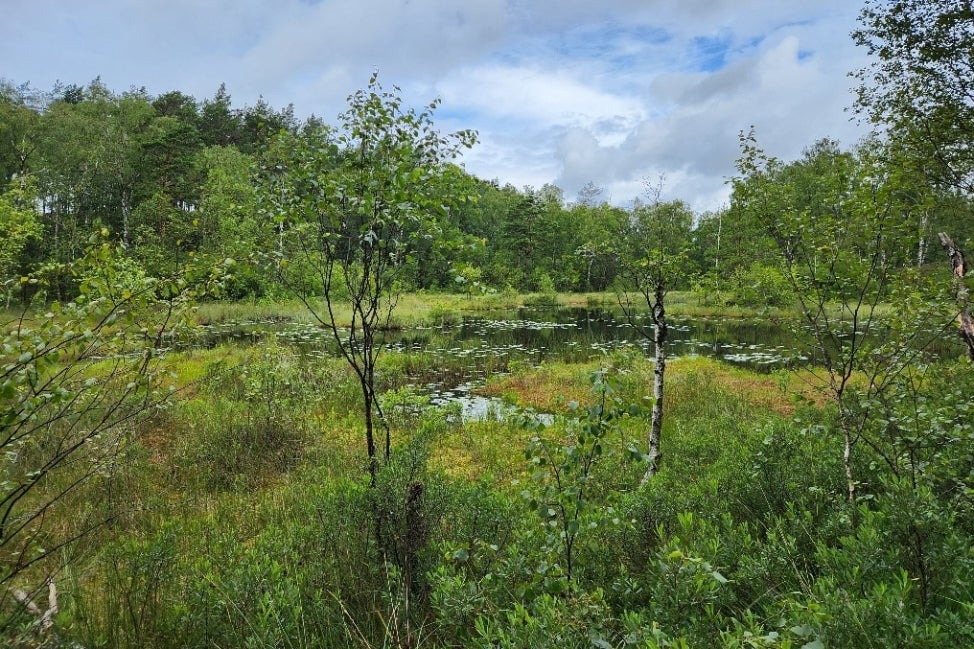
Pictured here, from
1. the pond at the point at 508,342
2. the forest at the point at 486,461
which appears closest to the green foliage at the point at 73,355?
the forest at the point at 486,461

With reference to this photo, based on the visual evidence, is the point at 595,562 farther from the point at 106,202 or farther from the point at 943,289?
the point at 106,202

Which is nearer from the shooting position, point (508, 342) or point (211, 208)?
point (508, 342)

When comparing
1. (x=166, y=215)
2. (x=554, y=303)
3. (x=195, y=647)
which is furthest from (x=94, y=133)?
(x=195, y=647)

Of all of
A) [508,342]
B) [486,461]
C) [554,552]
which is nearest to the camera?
[554,552]

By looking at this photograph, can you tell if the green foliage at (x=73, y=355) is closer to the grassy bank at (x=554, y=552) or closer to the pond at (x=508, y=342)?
the grassy bank at (x=554, y=552)

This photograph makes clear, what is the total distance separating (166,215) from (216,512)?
3887cm

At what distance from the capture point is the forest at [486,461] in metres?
2.61

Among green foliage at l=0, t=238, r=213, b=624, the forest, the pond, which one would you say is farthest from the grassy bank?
the pond

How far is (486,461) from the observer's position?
356 inches

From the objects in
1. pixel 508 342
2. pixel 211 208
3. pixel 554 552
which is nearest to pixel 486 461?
pixel 554 552

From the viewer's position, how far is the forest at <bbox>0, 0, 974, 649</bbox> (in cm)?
261

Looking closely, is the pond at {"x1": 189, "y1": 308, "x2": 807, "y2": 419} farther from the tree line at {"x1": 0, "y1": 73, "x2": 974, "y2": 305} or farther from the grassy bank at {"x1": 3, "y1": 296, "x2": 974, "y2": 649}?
the grassy bank at {"x1": 3, "y1": 296, "x2": 974, "y2": 649}

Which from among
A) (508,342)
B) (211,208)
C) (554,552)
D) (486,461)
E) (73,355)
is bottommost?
(486,461)

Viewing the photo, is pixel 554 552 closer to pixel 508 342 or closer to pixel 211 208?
pixel 508 342
